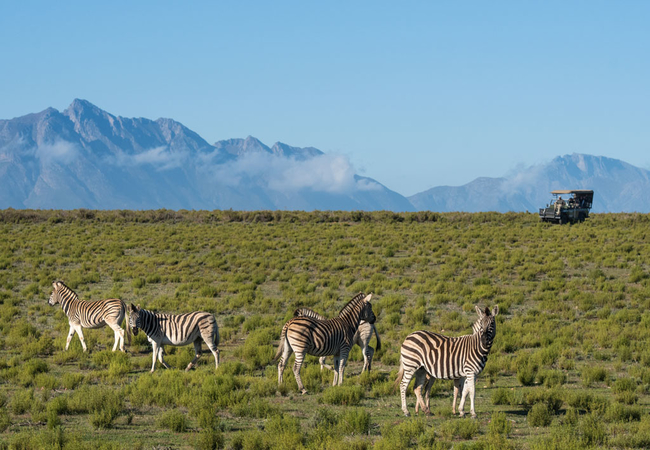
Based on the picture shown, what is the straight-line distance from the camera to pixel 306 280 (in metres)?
29.5

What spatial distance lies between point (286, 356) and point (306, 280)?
16.6m

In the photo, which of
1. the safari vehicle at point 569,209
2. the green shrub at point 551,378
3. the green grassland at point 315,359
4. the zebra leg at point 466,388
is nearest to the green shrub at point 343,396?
the green grassland at point 315,359

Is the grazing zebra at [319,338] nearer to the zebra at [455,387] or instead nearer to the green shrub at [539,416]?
the zebra at [455,387]

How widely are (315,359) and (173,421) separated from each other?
6.10m

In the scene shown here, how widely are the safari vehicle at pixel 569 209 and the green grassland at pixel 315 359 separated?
9.88 meters

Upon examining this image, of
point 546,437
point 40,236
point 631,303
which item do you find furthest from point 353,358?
point 40,236

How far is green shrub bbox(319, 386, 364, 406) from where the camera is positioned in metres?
11.8

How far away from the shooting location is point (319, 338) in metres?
12.5

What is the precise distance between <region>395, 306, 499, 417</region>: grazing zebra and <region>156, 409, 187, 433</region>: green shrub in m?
3.47

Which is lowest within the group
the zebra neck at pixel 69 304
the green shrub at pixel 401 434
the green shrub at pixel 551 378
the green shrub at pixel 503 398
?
the green shrub at pixel 401 434

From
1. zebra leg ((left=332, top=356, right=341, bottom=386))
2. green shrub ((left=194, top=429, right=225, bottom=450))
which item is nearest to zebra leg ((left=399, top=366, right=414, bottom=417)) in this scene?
zebra leg ((left=332, top=356, right=341, bottom=386))

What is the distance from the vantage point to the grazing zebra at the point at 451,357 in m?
10.3

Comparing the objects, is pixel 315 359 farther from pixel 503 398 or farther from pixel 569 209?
pixel 569 209

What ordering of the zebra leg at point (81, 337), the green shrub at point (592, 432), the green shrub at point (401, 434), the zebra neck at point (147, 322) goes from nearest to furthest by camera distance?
1. the green shrub at point (401, 434)
2. the green shrub at point (592, 432)
3. the zebra neck at point (147, 322)
4. the zebra leg at point (81, 337)
